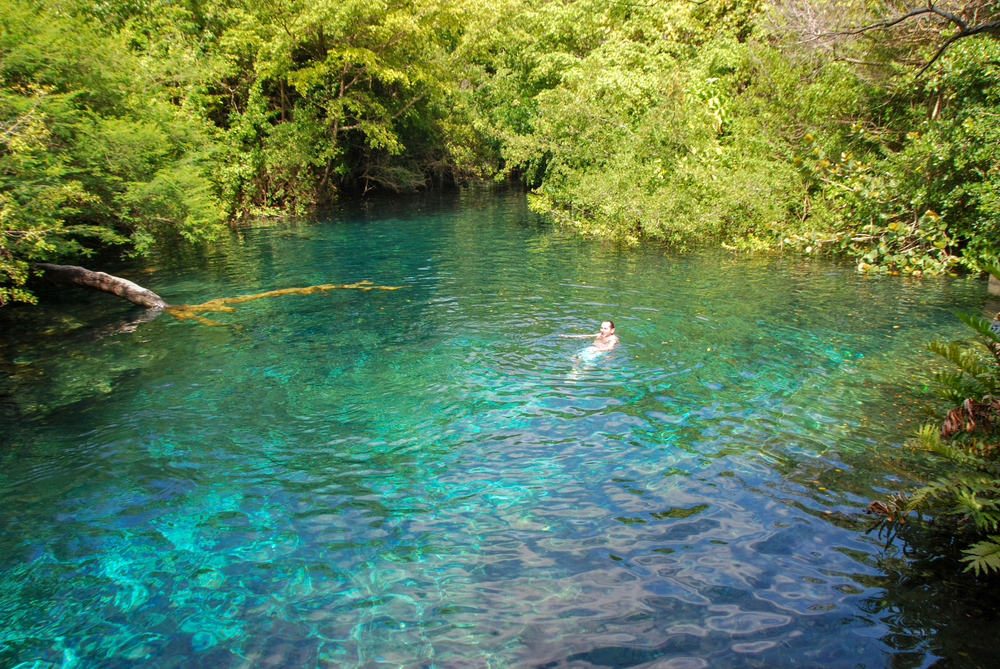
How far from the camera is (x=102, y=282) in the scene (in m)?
13.1

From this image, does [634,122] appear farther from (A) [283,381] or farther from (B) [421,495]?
(B) [421,495]

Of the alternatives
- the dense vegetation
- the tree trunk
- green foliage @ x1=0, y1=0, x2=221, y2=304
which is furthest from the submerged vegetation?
the tree trunk

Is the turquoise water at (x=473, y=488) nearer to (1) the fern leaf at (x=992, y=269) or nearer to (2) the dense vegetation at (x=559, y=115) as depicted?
(1) the fern leaf at (x=992, y=269)

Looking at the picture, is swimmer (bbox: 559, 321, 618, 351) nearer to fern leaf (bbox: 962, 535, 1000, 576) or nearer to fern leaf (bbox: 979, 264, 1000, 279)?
fern leaf (bbox: 979, 264, 1000, 279)

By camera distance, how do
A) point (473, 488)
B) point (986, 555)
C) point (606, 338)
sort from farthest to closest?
point (606, 338)
point (473, 488)
point (986, 555)

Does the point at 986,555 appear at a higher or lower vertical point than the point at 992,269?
lower

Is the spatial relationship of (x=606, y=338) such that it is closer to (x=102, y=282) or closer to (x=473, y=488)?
(x=473, y=488)

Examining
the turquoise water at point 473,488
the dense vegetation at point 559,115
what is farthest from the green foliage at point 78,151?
the turquoise water at point 473,488

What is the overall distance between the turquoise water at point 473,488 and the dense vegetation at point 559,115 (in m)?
2.60

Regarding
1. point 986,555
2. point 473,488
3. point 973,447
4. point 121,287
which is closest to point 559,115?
point 121,287

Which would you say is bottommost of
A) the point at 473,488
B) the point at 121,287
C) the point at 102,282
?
the point at 473,488

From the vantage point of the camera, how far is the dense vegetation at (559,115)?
42.5ft

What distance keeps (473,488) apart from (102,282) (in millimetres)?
11211

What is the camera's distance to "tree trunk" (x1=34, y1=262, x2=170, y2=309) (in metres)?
13.0
